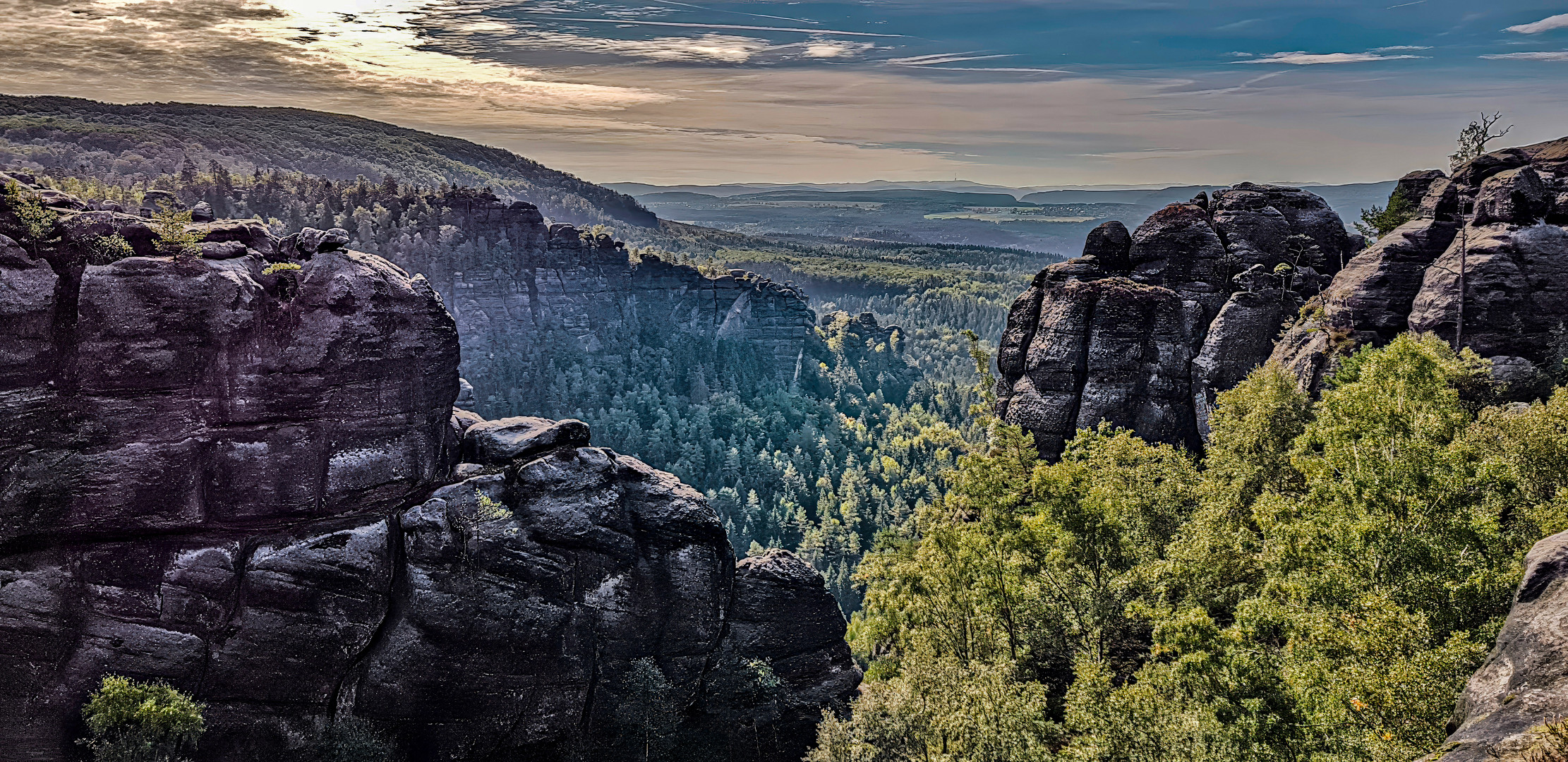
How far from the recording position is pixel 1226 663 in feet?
75.8

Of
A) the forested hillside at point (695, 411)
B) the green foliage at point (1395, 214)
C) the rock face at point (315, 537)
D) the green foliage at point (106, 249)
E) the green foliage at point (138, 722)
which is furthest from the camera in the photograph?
the forested hillside at point (695, 411)

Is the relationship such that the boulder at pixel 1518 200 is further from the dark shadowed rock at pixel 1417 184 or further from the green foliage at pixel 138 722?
the green foliage at pixel 138 722

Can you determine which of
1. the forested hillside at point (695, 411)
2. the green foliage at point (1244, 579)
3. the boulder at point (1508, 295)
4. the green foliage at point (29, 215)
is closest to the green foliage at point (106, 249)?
the green foliage at point (29, 215)

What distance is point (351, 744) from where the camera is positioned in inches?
1371

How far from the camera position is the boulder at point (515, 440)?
41.5m

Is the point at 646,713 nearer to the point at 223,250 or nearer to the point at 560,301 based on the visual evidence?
the point at 223,250

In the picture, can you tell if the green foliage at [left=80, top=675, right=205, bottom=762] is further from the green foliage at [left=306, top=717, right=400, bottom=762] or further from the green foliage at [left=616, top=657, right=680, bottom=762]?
the green foliage at [left=616, top=657, right=680, bottom=762]

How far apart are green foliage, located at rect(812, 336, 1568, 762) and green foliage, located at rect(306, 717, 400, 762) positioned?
17.6m

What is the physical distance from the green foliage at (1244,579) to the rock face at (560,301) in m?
119

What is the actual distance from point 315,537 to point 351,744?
8.22m

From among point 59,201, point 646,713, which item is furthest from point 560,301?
point 646,713

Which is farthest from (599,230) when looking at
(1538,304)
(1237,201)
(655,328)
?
(1538,304)

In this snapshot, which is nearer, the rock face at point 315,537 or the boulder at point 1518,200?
the rock face at point 315,537

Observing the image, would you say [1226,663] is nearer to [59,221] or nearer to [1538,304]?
[1538,304]
